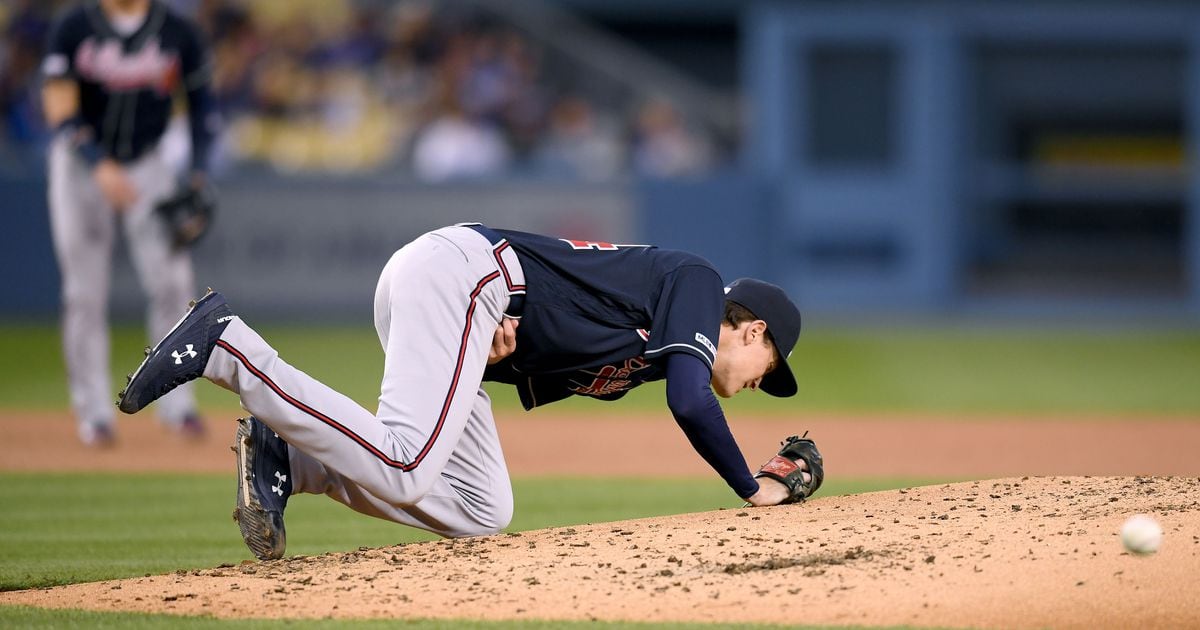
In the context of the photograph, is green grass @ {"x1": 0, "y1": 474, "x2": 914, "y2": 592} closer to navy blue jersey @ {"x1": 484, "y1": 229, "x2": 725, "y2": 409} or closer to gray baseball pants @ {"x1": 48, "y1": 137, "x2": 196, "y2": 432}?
gray baseball pants @ {"x1": 48, "y1": 137, "x2": 196, "y2": 432}

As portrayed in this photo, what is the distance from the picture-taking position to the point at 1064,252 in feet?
78.4

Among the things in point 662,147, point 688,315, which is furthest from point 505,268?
point 662,147

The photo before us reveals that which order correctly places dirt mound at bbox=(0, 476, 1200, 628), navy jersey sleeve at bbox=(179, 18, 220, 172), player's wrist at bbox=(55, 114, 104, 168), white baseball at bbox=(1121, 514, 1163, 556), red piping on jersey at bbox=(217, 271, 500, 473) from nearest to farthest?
dirt mound at bbox=(0, 476, 1200, 628) → white baseball at bbox=(1121, 514, 1163, 556) → red piping on jersey at bbox=(217, 271, 500, 473) → player's wrist at bbox=(55, 114, 104, 168) → navy jersey sleeve at bbox=(179, 18, 220, 172)

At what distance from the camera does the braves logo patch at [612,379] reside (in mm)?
5152

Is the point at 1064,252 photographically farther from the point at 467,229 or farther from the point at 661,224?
the point at 467,229

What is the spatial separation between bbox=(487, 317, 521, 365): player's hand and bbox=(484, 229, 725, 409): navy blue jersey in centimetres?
2

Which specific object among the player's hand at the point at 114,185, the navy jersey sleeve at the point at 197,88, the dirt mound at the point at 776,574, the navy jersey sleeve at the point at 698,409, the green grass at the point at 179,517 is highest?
the navy jersey sleeve at the point at 197,88

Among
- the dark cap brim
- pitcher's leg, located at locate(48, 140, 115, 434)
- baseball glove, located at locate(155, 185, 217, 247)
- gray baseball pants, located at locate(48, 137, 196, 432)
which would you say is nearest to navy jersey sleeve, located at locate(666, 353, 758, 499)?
the dark cap brim

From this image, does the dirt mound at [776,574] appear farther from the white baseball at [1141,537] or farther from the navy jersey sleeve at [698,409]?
the navy jersey sleeve at [698,409]

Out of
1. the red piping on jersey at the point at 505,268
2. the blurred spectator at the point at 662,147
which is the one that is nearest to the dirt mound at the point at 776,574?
the red piping on jersey at the point at 505,268

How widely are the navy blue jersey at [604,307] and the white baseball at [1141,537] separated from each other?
136cm

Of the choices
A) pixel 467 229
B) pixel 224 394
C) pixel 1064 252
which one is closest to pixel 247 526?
pixel 467 229

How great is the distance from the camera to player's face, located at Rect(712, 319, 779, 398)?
518 centimetres

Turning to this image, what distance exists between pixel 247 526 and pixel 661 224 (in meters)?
12.8
